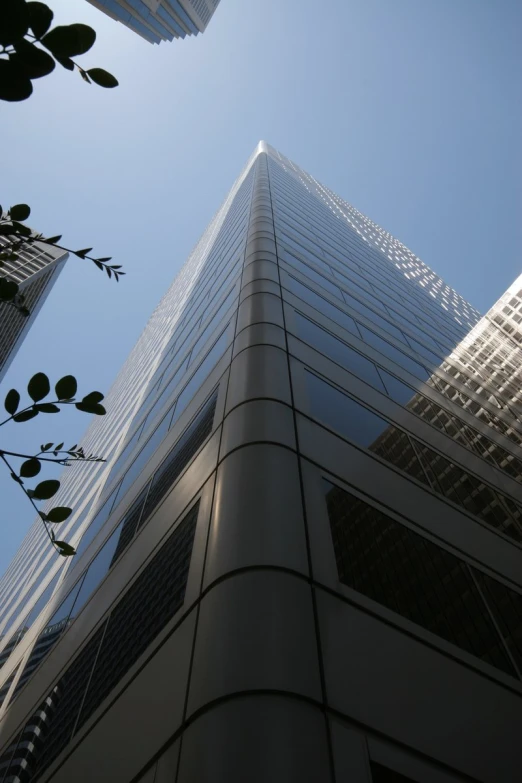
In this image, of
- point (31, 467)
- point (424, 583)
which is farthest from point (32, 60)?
point (424, 583)

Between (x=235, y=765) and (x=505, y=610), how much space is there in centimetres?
370

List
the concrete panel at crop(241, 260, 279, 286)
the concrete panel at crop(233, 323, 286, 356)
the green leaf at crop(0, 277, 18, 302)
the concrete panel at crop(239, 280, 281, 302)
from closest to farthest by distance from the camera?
the green leaf at crop(0, 277, 18, 302), the concrete panel at crop(233, 323, 286, 356), the concrete panel at crop(239, 280, 281, 302), the concrete panel at crop(241, 260, 279, 286)

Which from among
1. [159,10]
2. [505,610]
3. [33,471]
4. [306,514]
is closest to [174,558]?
[306,514]

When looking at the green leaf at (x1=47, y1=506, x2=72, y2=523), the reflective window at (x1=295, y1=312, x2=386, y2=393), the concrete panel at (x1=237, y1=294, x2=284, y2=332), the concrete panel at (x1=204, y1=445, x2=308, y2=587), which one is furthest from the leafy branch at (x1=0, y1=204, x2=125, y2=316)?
the reflective window at (x1=295, y1=312, x2=386, y2=393)

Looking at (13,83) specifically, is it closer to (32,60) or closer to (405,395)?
(32,60)

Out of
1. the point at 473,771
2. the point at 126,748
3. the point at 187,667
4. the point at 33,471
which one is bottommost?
the point at 126,748

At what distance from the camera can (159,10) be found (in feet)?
144

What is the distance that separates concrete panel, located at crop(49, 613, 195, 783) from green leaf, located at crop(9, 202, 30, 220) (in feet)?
10.3

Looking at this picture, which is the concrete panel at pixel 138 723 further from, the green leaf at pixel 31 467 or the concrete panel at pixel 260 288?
the concrete panel at pixel 260 288

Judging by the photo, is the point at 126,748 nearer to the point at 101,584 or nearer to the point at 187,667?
the point at 187,667

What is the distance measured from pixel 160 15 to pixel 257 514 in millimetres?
55902

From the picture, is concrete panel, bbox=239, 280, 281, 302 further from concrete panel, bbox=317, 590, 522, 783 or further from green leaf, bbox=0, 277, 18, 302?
green leaf, bbox=0, 277, 18, 302

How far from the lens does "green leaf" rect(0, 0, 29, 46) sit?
1670 millimetres

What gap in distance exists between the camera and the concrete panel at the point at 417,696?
3.24 metres
